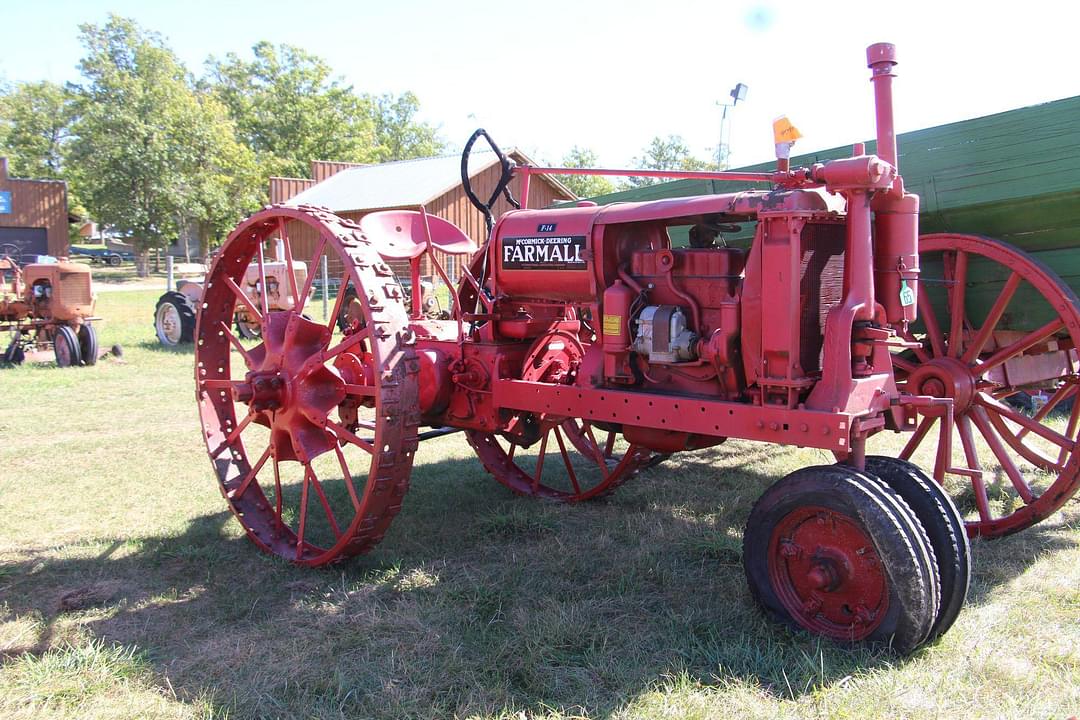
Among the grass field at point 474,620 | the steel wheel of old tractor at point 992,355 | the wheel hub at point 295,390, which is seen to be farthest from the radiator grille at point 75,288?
the steel wheel of old tractor at point 992,355

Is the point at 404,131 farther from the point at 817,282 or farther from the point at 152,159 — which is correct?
the point at 817,282

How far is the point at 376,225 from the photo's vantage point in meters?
4.38

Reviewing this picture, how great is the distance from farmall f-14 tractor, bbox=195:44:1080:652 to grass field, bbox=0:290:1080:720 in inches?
8.7

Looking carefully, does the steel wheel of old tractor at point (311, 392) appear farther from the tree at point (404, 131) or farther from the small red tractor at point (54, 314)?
the tree at point (404, 131)

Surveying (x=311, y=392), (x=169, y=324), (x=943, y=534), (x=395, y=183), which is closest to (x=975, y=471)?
(x=943, y=534)

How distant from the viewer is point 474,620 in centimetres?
323

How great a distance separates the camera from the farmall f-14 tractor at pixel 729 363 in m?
2.82

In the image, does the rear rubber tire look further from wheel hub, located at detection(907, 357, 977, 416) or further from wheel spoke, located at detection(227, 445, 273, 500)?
wheel hub, located at detection(907, 357, 977, 416)

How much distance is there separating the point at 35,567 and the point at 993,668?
13.1ft

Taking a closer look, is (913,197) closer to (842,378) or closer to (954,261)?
(842,378)

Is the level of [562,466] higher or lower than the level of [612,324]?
lower

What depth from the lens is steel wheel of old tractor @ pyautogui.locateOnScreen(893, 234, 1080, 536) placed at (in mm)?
3898

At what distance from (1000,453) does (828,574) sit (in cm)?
192

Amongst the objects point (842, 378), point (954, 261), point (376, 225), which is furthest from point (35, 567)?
point (954, 261)
